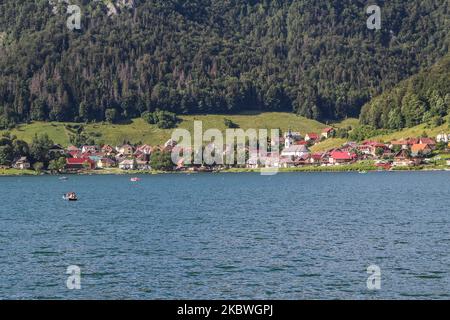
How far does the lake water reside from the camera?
5012 cm

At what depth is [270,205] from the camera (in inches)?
4860

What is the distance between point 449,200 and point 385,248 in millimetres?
61153

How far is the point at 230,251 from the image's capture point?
6650 cm

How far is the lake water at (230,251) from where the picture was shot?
50125mm

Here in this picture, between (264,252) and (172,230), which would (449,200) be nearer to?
(172,230)
